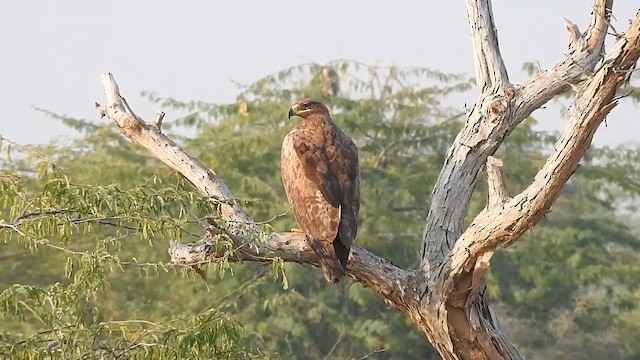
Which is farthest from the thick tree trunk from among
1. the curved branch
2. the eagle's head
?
the eagle's head

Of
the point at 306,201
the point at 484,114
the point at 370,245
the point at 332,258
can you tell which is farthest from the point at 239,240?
the point at 370,245

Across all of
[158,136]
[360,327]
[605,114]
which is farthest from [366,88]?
[605,114]

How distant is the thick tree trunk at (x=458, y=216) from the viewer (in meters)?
4.95

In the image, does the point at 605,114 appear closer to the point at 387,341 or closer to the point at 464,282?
the point at 464,282

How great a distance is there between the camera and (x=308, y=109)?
6375 millimetres

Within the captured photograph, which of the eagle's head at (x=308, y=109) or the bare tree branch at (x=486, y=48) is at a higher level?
the bare tree branch at (x=486, y=48)

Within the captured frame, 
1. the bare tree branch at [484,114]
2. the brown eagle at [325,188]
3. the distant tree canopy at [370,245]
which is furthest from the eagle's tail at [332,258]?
the distant tree canopy at [370,245]

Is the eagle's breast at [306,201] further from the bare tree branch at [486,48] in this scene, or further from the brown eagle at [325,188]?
the bare tree branch at [486,48]

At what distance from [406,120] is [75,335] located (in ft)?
36.2

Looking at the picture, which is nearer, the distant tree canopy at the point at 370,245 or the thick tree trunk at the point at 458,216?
the thick tree trunk at the point at 458,216

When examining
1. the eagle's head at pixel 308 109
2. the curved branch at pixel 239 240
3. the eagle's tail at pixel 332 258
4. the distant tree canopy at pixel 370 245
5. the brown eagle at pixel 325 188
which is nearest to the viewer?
the curved branch at pixel 239 240

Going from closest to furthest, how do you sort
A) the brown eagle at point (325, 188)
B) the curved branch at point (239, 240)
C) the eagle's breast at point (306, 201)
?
the curved branch at point (239, 240) → the brown eagle at point (325, 188) → the eagle's breast at point (306, 201)

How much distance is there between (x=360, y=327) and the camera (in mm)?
13539

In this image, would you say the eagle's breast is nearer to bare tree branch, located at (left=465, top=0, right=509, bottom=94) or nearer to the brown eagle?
the brown eagle
